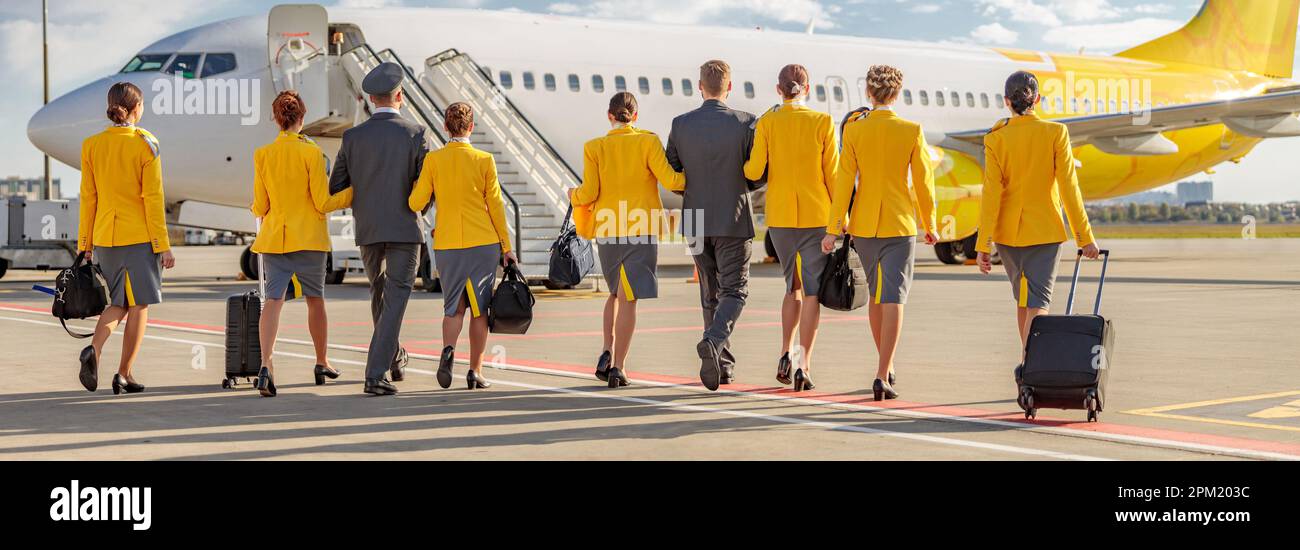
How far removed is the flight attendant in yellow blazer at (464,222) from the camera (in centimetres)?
729

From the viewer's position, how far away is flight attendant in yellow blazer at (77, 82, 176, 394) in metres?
7.24

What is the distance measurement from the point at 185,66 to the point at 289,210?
34.3 ft

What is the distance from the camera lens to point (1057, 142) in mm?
6613

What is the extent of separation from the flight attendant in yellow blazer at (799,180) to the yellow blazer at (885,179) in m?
0.26

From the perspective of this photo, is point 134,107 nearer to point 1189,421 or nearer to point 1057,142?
point 1057,142

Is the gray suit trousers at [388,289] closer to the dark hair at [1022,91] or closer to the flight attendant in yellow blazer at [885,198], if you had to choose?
the flight attendant in yellow blazer at [885,198]

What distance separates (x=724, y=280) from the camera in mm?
7352

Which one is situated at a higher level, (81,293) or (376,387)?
(81,293)

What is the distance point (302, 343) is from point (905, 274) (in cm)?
510

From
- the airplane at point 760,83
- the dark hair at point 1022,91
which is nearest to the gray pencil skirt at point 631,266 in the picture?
the dark hair at point 1022,91

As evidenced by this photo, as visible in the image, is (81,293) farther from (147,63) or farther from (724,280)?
(147,63)

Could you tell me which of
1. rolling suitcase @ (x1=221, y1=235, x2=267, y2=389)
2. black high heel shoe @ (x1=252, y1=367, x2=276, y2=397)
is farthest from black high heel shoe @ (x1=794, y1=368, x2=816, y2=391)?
rolling suitcase @ (x1=221, y1=235, x2=267, y2=389)

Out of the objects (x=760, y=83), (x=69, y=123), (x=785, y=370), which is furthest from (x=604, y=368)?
(x=760, y=83)
